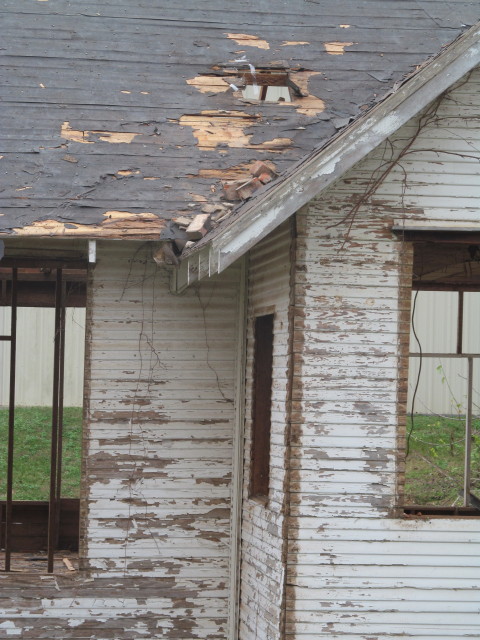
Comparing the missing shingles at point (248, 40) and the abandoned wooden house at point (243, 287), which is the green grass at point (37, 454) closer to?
the abandoned wooden house at point (243, 287)

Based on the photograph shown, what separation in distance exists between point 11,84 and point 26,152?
980mm

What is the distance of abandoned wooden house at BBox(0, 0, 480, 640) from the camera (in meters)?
7.06

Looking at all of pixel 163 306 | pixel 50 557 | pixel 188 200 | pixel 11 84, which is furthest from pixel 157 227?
pixel 50 557

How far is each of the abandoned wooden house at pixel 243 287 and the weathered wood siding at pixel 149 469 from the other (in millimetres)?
20

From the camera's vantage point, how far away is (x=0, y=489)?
57.5 ft

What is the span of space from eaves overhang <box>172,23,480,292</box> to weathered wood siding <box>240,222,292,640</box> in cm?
79

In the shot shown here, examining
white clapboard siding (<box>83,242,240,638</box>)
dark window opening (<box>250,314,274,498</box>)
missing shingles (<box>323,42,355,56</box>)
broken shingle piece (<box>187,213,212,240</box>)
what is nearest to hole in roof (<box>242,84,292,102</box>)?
missing shingles (<box>323,42,355,56</box>)

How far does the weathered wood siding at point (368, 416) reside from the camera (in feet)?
23.0

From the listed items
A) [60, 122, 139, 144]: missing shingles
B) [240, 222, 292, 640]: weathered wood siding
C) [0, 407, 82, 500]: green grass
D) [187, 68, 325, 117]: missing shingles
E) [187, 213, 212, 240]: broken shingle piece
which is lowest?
[0, 407, 82, 500]: green grass

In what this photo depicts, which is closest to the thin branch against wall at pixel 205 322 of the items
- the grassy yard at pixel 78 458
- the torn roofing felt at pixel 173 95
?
the torn roofing felt at pixel 173 95

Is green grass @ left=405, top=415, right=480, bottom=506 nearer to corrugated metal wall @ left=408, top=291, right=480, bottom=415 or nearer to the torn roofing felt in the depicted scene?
corrugated metal wall @ left=408, top=291, right=480, bottom=415

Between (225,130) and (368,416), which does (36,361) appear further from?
(368,416)

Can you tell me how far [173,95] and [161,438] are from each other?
3.19 meters

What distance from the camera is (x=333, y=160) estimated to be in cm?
661
